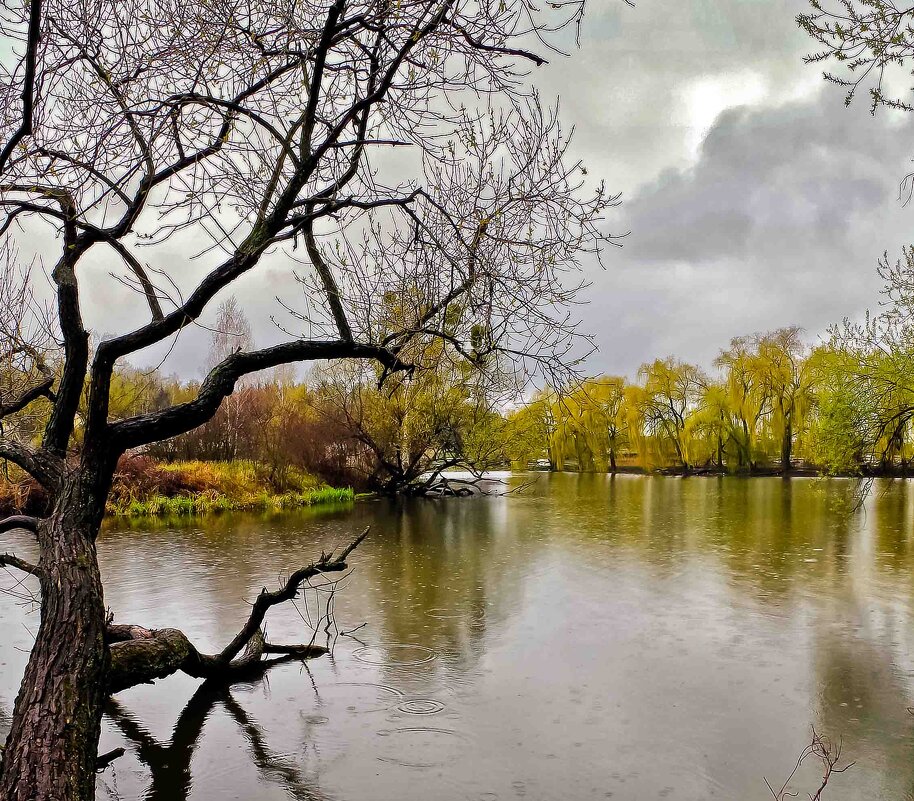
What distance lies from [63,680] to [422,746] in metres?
2.53

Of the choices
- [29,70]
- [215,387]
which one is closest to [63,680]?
[215,387]

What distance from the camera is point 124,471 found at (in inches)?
804

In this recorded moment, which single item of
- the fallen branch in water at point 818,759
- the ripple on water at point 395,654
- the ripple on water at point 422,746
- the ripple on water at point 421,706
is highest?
the ripple on water at point 395,654

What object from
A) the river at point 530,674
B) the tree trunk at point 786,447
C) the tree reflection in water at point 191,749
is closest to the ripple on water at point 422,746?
the river at point 530,674

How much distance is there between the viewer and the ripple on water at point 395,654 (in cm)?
733

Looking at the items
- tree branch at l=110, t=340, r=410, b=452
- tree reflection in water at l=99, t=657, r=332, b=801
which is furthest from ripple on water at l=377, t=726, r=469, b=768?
tree branch at l=110, t=340, r=410, b=452

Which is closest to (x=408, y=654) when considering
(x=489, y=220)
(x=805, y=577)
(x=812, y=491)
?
(x=489, y=220)

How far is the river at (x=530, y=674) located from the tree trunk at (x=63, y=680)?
135cm

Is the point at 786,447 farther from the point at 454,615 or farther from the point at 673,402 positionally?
the point at 454,615

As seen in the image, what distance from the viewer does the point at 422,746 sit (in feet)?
18.0

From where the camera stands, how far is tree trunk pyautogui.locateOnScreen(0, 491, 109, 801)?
3.54 meters

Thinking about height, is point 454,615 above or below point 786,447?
below

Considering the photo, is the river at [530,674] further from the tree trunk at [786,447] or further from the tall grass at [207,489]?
the tree trunk at [786,447]

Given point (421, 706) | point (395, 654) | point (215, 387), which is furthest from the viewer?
point (395, 654)
